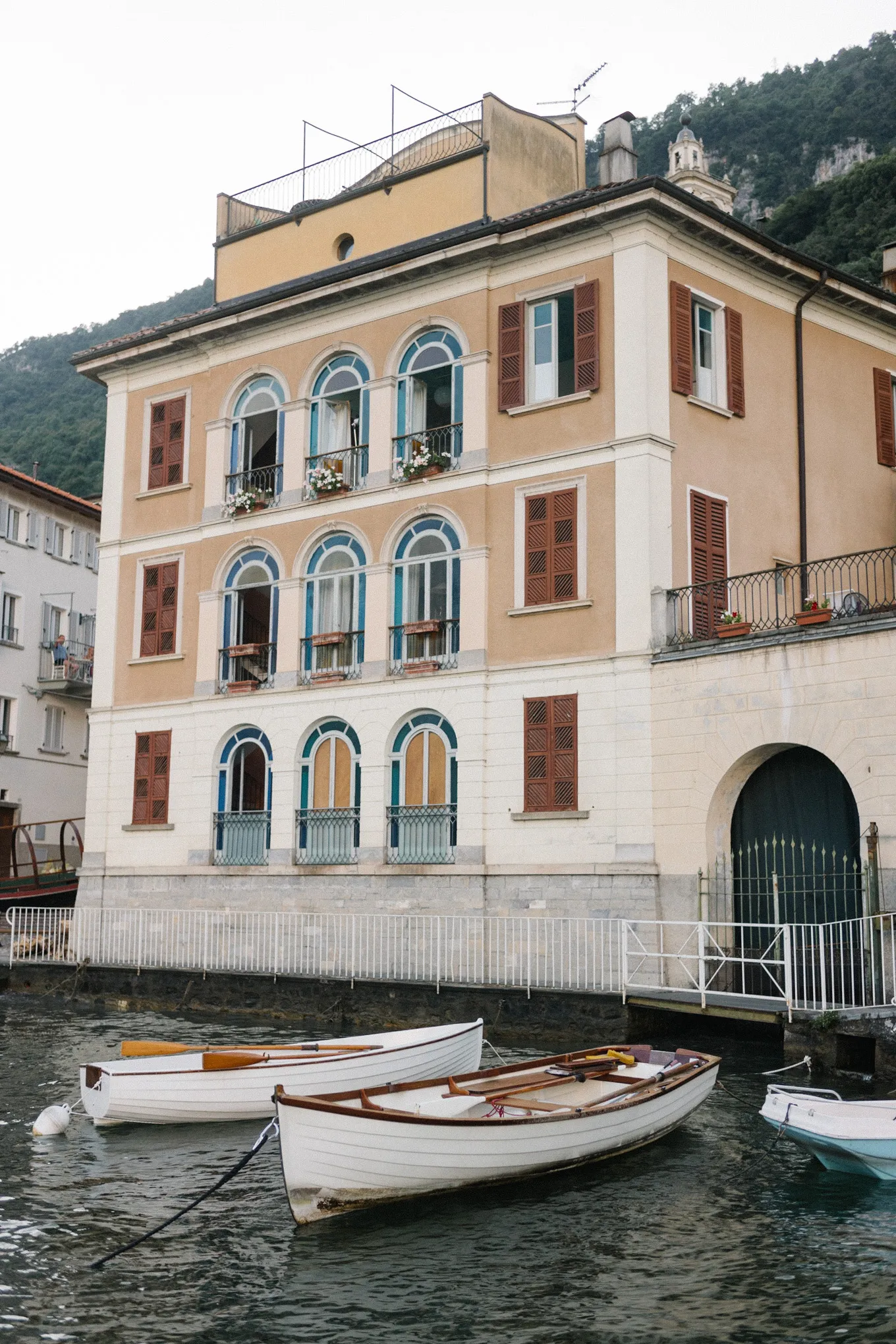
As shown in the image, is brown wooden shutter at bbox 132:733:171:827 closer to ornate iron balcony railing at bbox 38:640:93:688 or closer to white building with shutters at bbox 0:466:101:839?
white building with shutters at bbox 0:466:101:839

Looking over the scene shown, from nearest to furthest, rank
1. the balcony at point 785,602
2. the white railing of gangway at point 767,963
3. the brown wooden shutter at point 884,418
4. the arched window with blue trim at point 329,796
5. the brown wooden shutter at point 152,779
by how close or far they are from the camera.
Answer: the white railing of gangway at point 767,963 < the balcony at point 785,602 < the arched window with blue trim at point 329,796 < the brown wooden shutter at point 884,418 < the brown wooden shutter at point 152,779

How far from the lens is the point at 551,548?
24.9 m

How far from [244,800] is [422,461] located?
7.60 meters

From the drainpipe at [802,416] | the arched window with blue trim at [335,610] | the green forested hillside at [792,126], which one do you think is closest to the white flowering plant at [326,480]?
the arched window with blue trim at [335,610]

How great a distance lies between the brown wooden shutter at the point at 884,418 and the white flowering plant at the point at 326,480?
10537mm

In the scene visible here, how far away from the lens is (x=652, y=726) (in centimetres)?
2323

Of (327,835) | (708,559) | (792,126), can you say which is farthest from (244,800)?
(792,126)

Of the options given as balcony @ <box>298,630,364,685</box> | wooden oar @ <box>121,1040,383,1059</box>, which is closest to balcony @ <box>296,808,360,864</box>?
balcony @ <box>298,630,364,685</box>

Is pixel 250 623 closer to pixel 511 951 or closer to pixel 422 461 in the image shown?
pixel 422 461

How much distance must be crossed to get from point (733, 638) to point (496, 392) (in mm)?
6761

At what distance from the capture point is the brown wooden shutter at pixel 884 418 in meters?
29.0

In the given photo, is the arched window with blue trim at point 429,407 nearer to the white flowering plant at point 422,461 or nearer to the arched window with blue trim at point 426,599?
the white flowering plant at point 422,461

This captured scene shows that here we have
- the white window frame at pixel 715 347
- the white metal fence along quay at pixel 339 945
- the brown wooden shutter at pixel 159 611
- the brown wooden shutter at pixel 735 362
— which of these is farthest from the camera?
the brown wooden shutter at pixel 159 611

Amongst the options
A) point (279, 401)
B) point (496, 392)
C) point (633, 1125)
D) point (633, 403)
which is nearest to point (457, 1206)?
point (633, 1125)
